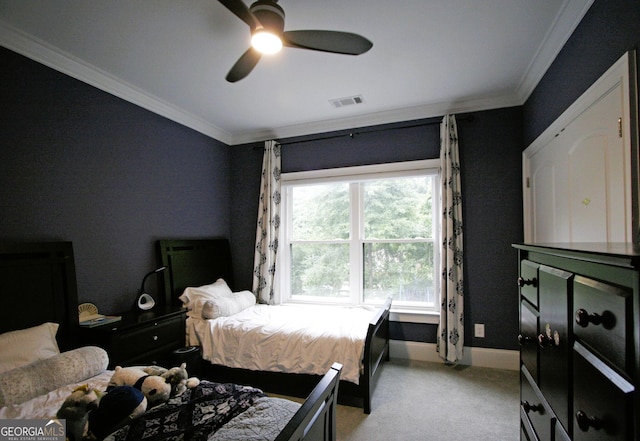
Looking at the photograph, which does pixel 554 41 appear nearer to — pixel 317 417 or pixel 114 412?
pixel 317 417

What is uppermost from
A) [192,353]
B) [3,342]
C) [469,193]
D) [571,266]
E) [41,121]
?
[41,121]

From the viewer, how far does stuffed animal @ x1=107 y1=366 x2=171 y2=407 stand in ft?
4.93

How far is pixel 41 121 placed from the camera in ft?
7.17

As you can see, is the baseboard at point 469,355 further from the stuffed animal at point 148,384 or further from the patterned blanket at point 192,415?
the stuffed animal at point 148,384

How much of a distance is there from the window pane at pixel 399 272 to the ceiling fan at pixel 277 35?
2267 mm

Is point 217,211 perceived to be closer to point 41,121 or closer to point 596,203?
point 41,121

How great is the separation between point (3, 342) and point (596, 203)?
3.33 meters

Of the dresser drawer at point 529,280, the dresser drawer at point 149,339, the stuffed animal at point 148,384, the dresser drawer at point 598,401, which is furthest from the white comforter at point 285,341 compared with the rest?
the dresser drawer at point 598,401

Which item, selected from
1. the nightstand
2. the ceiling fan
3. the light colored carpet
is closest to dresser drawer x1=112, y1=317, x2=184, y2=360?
the nightstand

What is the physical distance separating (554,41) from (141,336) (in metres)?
3.64

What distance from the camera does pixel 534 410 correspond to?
1.20 meters

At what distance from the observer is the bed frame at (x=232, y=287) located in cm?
234

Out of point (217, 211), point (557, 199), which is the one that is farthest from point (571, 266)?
point (217, 211)

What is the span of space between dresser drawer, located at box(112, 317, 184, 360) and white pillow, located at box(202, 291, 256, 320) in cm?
25
